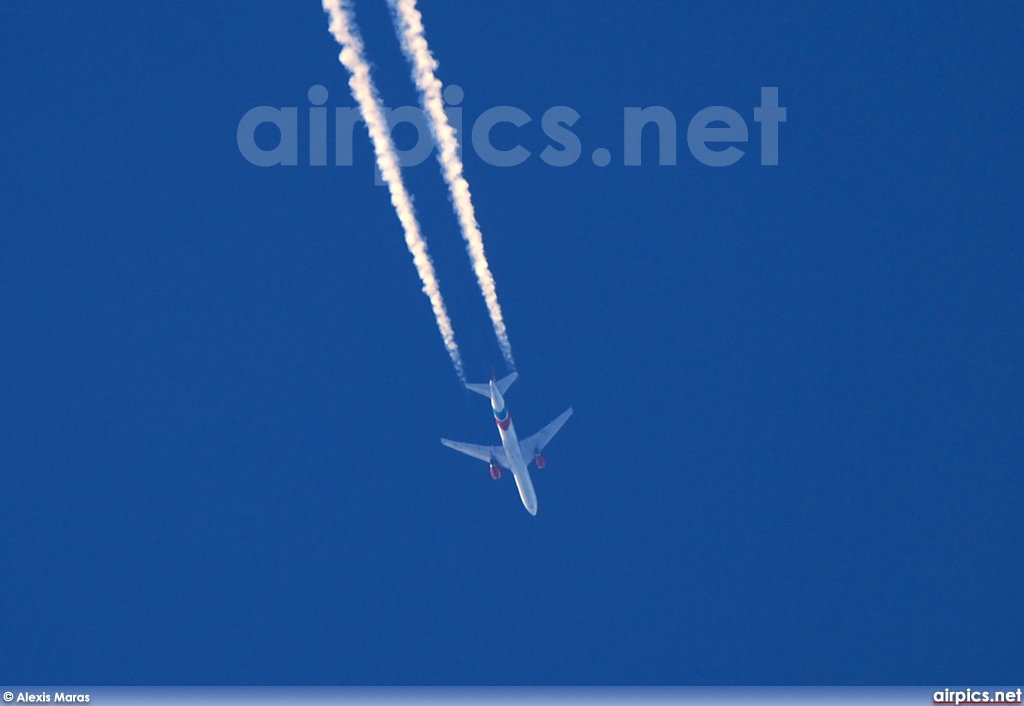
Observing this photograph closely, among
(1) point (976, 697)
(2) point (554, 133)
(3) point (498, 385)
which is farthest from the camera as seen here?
(2) point (554, 133)

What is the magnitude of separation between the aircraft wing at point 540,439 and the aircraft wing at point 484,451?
2.68ft

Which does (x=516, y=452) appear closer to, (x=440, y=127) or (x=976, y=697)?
(x=440, y=127)

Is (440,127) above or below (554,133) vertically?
below

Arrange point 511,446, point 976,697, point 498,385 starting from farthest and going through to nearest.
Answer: point 511,446, point 976,697, point 498,385

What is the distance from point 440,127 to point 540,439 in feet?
44.1

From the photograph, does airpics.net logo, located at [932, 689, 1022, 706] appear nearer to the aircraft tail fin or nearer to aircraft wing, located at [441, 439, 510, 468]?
aircraft wing, located at [441, 439, 510, 468]

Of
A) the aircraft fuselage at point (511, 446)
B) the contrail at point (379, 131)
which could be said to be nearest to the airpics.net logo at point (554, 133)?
the contrail at point (379, 131)

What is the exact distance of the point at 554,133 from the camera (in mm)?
56562

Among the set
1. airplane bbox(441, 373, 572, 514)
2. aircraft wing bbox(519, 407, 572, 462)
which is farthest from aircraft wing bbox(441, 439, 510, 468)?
aircraft wing bbox(519, 407, 572, 462)

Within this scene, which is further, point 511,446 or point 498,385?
point 511,446

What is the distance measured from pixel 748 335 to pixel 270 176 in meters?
24.5

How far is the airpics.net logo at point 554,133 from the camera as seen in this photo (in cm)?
5412

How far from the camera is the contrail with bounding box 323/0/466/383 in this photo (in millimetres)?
34031

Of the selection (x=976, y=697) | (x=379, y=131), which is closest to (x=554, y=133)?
(x=379, y=131)
